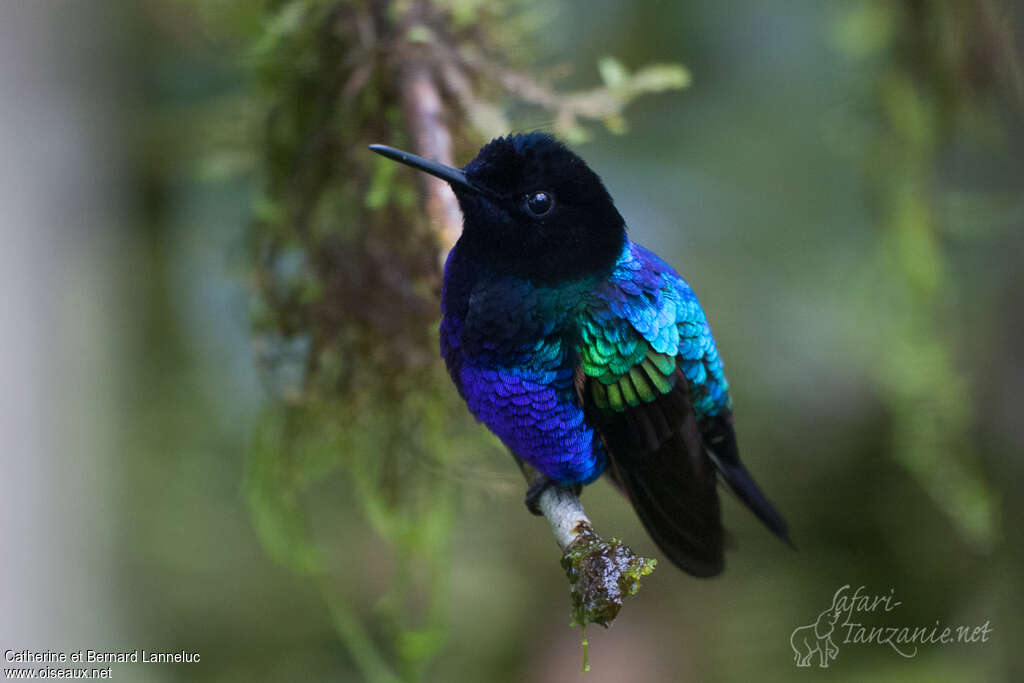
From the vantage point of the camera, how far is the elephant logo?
12.4 ft

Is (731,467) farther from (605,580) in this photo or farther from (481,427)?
(605,580)

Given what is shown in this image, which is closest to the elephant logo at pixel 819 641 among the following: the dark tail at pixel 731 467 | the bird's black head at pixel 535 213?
the dark tail at pixel 731 467

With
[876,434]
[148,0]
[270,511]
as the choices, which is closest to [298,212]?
[270,511]

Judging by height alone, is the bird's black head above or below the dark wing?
above

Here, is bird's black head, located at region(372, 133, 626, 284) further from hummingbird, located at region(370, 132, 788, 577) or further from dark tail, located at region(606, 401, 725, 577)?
dark tail, located at region(606, 401, 725, 577)

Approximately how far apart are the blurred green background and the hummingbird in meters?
0.63

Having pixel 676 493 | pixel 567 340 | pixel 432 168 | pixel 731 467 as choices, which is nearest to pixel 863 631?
pixel 731 467

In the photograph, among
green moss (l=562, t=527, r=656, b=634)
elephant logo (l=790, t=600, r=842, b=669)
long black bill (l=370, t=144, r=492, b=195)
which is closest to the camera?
green moss (l=562, t=527, r=656, b=634)

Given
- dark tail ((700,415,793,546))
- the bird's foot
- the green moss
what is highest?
the green moss

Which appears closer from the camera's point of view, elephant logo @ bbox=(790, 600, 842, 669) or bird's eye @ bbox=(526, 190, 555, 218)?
bird's eye @ bbox=(526, 190, 555, 218)

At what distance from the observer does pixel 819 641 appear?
152 inches

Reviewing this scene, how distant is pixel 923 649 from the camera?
4.24 metres

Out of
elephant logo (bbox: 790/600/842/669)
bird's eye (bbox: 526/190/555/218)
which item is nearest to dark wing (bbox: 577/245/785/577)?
bird's eye (bbox: 526/190/555/218)

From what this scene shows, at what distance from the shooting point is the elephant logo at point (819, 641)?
149 inches
